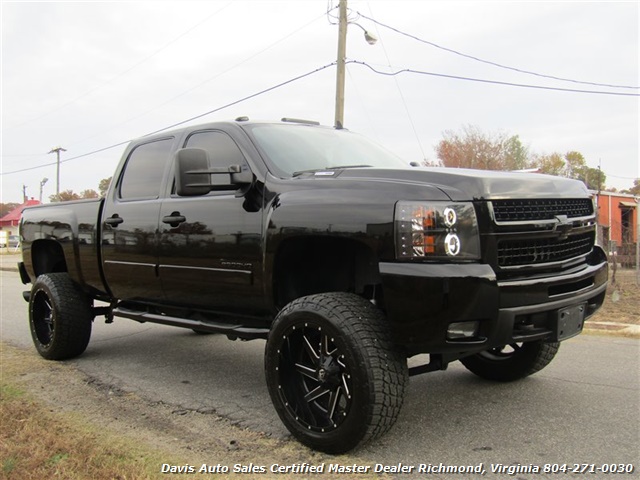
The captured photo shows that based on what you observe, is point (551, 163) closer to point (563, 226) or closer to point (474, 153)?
point (474, 153)

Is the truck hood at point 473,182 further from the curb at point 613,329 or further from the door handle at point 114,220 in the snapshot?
the curb at point 613,329

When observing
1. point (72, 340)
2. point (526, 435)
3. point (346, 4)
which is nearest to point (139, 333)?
point (72, 340)

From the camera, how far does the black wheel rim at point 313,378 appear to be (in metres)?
3.15

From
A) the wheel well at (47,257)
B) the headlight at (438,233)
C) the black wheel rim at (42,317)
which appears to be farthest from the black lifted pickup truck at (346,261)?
the wheel well at (47,257)

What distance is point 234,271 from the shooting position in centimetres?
392

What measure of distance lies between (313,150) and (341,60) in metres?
13.3

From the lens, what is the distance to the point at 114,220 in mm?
5008

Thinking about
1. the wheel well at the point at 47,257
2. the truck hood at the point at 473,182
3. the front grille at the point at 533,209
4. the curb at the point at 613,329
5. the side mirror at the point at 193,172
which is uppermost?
the side mirror at the point at 193,172

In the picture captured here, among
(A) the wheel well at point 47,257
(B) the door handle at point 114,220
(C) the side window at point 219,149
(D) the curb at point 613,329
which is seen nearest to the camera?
(C) the side window at point 219,149

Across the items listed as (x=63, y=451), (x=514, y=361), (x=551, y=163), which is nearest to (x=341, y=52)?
(x=514, y=361)

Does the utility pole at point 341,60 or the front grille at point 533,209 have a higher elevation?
the utility pole at point 341,60

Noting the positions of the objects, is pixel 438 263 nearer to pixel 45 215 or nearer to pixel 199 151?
pixel 199 151

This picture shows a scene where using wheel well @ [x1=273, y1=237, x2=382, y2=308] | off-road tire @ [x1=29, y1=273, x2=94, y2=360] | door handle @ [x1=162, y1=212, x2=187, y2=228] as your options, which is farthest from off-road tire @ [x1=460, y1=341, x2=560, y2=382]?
off-road tire @ [x1=29, y1=273, x2=94, y2=360]

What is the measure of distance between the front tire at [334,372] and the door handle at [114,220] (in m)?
2.23
